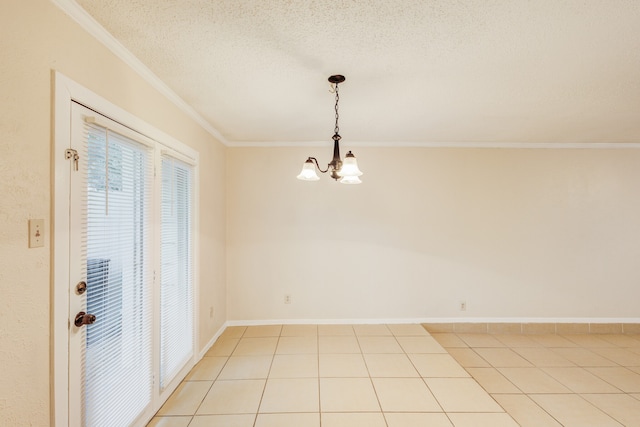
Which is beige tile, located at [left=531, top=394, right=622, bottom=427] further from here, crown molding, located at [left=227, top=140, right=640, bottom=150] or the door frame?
the door frame

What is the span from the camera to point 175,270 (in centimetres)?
249

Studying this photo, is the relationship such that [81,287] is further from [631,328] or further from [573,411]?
[631,328]

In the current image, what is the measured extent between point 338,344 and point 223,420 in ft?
4.99

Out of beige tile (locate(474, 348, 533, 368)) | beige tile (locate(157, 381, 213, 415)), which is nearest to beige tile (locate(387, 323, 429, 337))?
beige tile (locate(474, 348, 533, 368))

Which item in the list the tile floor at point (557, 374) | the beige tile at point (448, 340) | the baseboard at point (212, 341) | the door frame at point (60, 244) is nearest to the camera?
the door frame at point (60, 244)

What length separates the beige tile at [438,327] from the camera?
3.85 m

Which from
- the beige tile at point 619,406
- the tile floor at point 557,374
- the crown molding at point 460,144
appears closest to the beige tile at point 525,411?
the tile floor at point 557,374

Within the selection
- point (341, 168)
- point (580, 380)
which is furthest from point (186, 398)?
point (580, 380)

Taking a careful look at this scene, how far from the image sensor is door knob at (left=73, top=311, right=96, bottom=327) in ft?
4.58

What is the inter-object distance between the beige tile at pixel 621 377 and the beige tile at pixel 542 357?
23 centimetres

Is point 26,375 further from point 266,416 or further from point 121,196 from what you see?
point 266,416

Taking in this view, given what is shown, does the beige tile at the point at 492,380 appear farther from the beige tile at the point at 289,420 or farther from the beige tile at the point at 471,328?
the beige tile at the point at 289,420

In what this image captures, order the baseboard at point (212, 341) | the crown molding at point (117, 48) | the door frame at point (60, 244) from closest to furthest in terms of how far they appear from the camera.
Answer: the door frame at point (60, 244) < the crown molding at point (117, 48) < the baseboard at point (212, 341)

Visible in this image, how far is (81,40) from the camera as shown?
Result: 4.78 ft
